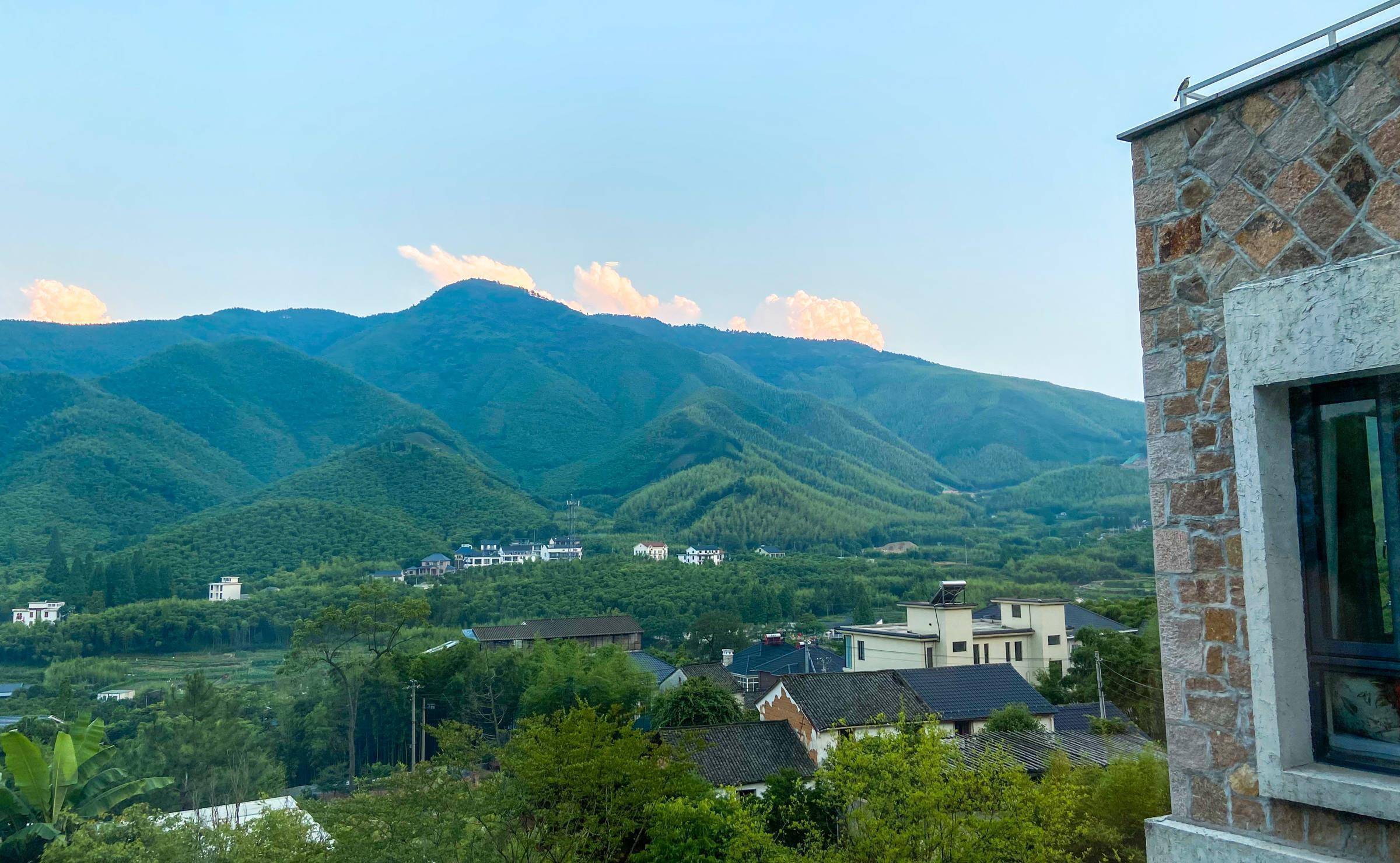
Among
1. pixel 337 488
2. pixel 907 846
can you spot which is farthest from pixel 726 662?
pixel 337 488

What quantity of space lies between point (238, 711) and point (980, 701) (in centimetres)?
2883

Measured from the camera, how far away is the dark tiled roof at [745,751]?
68.7 ft

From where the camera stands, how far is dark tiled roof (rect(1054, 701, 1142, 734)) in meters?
25.5

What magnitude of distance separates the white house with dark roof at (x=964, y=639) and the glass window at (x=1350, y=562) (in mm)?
32264

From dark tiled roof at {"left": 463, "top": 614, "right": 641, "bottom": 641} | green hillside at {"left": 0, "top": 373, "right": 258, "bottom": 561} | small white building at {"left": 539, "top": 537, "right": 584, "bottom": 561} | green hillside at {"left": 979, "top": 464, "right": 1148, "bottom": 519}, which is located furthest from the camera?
green hillside at {"left": 979, "top": 464, "right": 1148, "bottom": 519}

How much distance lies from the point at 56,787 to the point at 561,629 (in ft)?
114

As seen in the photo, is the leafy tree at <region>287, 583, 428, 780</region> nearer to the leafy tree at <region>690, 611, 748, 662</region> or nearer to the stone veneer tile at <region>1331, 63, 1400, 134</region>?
the leafy tree at <region>690, 611, 748, 662</region>

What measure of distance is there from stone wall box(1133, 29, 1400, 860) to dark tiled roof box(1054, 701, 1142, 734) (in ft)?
81.5

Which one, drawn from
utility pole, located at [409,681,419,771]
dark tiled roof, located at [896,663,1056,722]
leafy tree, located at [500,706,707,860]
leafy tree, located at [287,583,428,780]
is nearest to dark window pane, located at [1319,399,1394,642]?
leafy tree, located at [500,706,707,860]

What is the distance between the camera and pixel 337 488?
3733 inches

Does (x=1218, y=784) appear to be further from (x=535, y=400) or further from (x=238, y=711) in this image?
(x=535, y=400)

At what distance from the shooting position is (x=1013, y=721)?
23797 millimetres

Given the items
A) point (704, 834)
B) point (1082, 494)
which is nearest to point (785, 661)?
point (704, 834)

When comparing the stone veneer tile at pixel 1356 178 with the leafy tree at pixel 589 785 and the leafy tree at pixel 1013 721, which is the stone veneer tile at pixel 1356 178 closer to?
the leafy tree at pixel 589 785
